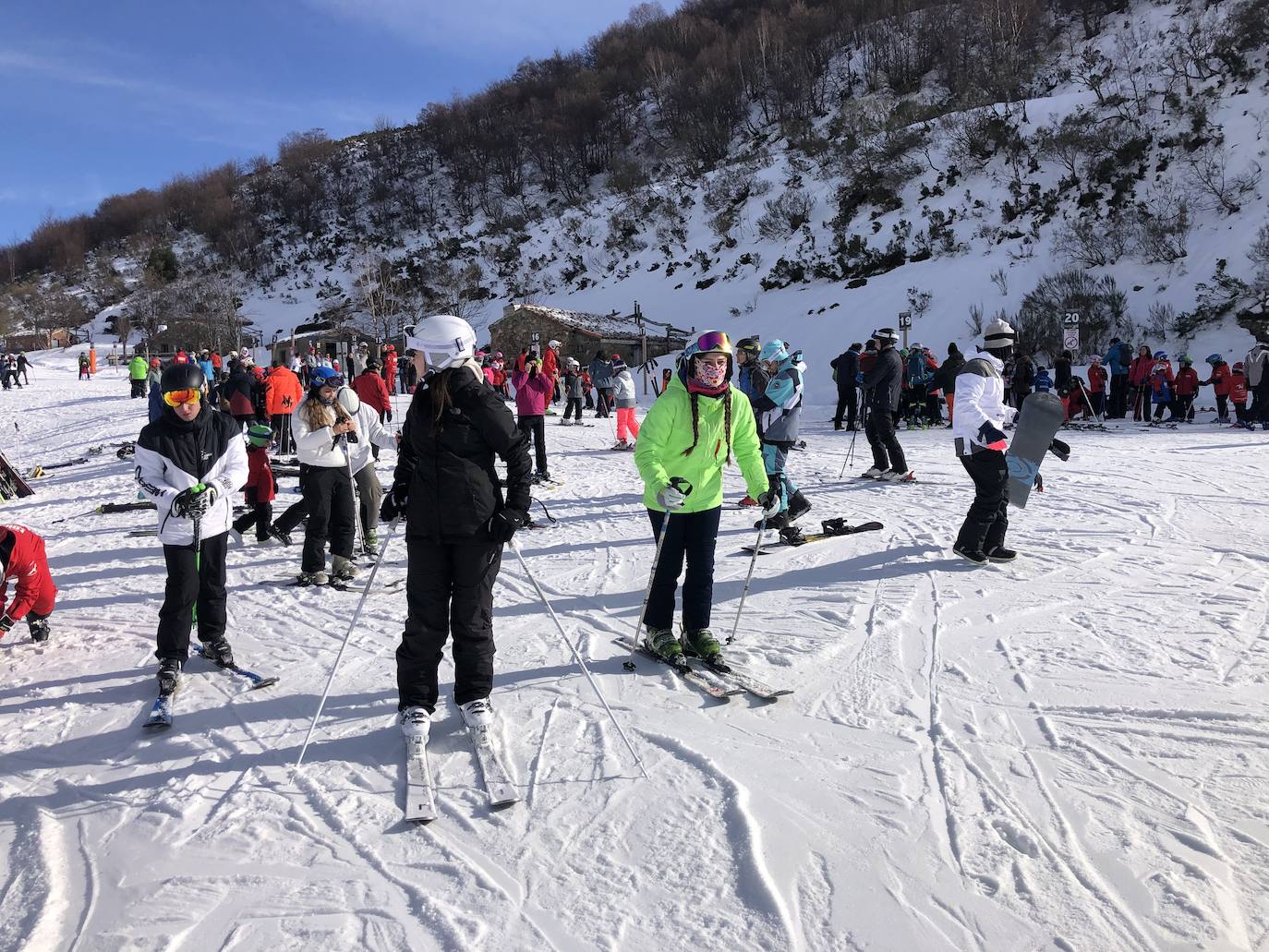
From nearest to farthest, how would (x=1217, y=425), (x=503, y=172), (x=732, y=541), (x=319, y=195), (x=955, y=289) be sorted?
(x=732, y=541)
(x=1217, y=425)
(x=955, y=289)
(x=503, y=172)
(x=319, y=195)

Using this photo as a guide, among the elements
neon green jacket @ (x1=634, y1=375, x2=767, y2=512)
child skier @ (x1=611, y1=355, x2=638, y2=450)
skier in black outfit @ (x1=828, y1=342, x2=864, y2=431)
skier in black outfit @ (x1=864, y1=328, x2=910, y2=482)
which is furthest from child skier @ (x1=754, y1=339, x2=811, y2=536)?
skier in black outfit @ (x1=828, y1=342, x2=864, y2=431)

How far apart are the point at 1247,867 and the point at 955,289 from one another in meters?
26.0

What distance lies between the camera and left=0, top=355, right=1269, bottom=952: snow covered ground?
2.38 metres

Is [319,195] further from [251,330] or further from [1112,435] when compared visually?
[1112,435]

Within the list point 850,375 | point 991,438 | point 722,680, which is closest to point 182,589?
point 722,680

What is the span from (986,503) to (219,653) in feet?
16.9

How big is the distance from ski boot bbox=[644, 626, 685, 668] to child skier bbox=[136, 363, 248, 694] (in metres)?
2.36

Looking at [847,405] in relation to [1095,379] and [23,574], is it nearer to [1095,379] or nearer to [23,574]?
[1095,379]

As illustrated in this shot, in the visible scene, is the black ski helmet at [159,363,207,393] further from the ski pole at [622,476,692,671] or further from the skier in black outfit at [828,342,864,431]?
the skier in black outfit at [828,342,864,431]

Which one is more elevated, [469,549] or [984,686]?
[469,549]

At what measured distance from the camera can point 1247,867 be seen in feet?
8.16

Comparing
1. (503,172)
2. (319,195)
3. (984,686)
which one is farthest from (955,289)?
(319,195)

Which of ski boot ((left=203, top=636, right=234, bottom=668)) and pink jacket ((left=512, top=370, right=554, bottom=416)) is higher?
pink jacket ((left=512, top=370, right=554, bottom=416))

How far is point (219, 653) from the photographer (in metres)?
4.34
